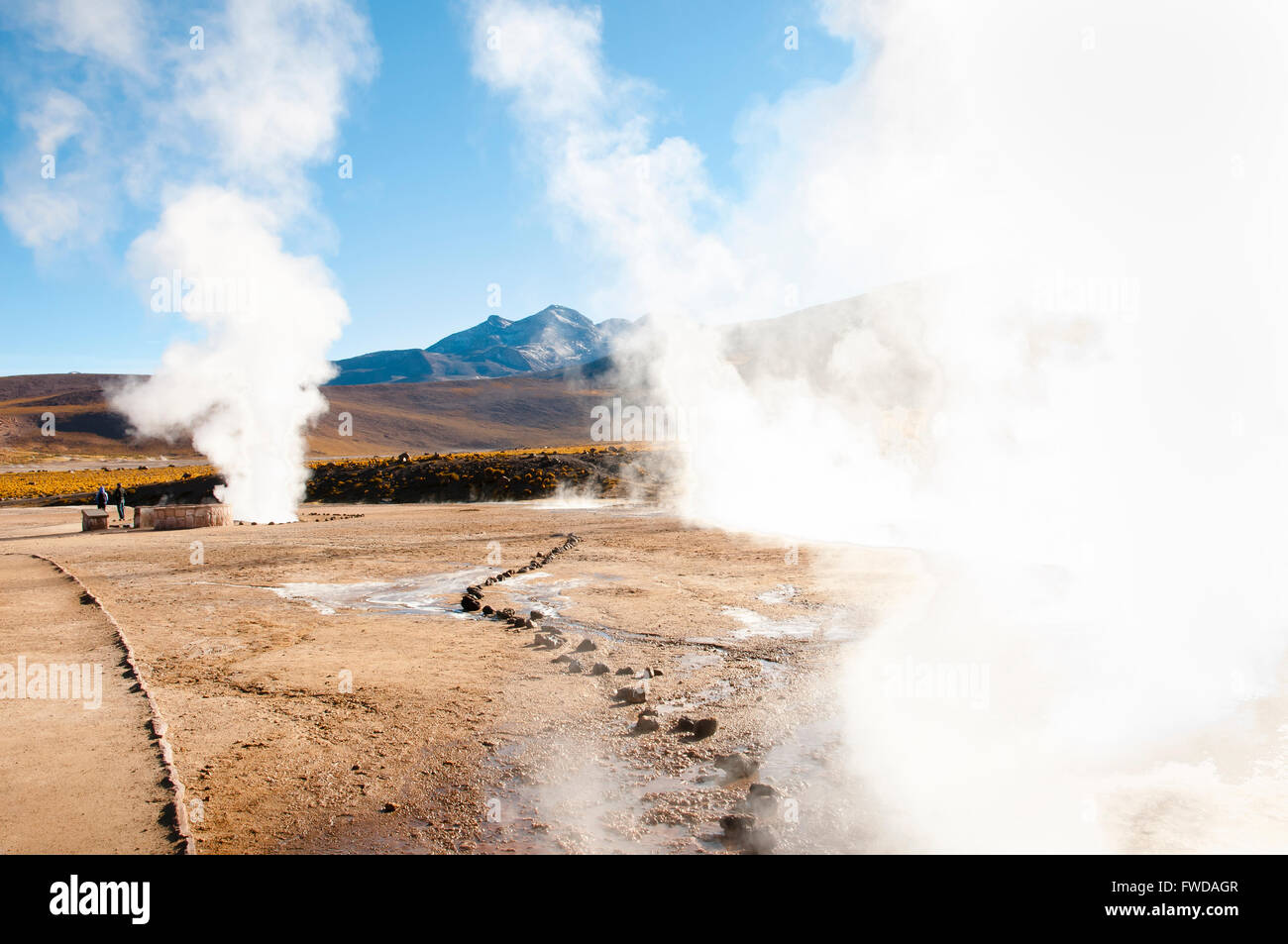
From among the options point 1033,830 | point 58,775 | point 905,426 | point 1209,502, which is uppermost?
point 905,426

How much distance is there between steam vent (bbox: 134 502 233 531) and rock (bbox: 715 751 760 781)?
2839 centimetres

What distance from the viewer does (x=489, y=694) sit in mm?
8289

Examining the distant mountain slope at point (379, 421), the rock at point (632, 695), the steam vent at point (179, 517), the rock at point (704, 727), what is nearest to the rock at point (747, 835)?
the rock at point (704, 727)

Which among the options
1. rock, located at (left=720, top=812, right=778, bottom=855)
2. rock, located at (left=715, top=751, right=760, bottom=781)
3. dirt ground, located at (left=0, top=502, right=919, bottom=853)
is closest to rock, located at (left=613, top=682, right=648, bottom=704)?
dirt ground, located at (left=0, top=502, right=919, bottom=853)

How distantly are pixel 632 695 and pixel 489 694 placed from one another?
1.54 meters

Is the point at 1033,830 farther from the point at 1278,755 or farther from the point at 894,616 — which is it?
the point at 894,616

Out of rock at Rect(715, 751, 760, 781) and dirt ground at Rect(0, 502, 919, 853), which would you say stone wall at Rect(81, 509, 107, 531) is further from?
rock at Rect(715, 751, 760, 781)

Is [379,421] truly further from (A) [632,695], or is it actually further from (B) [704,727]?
(B) [704,727]

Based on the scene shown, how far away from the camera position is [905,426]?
38.5 meters

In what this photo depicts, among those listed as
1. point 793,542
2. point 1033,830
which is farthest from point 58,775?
point 793,542

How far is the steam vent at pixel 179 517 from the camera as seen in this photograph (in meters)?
29.0

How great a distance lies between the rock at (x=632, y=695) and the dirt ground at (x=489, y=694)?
9 centimetres

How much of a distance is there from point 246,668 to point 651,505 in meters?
25.9
